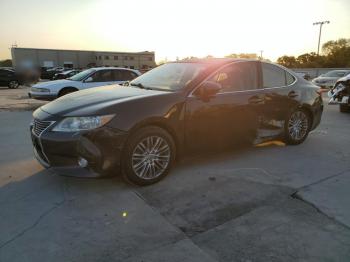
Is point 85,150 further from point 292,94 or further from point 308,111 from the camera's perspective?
point 308,111

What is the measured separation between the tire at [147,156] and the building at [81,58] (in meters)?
61.1

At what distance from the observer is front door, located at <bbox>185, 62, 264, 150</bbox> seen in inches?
170

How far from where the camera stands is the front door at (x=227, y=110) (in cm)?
431

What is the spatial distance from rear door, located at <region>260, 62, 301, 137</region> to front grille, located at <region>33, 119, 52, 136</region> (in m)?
3.17

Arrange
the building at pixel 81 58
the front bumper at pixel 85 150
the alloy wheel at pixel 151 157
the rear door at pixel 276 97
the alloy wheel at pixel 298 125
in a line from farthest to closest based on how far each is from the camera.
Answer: the building at pixel 81 58 < the alloy wheel at pixel 298 125 < the rear door at pixel 276 97 < the alloy wheel at pixel 151 157 < the front bumper at pixel 85 150

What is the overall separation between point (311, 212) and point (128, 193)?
203 centimetres

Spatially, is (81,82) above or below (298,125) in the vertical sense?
above

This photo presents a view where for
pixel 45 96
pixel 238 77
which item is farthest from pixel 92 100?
pixel 45 96

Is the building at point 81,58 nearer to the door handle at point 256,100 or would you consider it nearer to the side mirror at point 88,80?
the side mirror at point 88,80

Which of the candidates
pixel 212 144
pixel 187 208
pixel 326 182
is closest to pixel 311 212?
pixel 326 182

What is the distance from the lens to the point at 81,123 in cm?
362

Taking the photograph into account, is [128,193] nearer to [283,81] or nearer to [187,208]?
[187,208]

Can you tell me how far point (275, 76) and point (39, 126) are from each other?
12.5 ft

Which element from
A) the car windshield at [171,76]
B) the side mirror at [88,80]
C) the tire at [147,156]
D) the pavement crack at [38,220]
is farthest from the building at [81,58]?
the pavement crack at [38,220]
